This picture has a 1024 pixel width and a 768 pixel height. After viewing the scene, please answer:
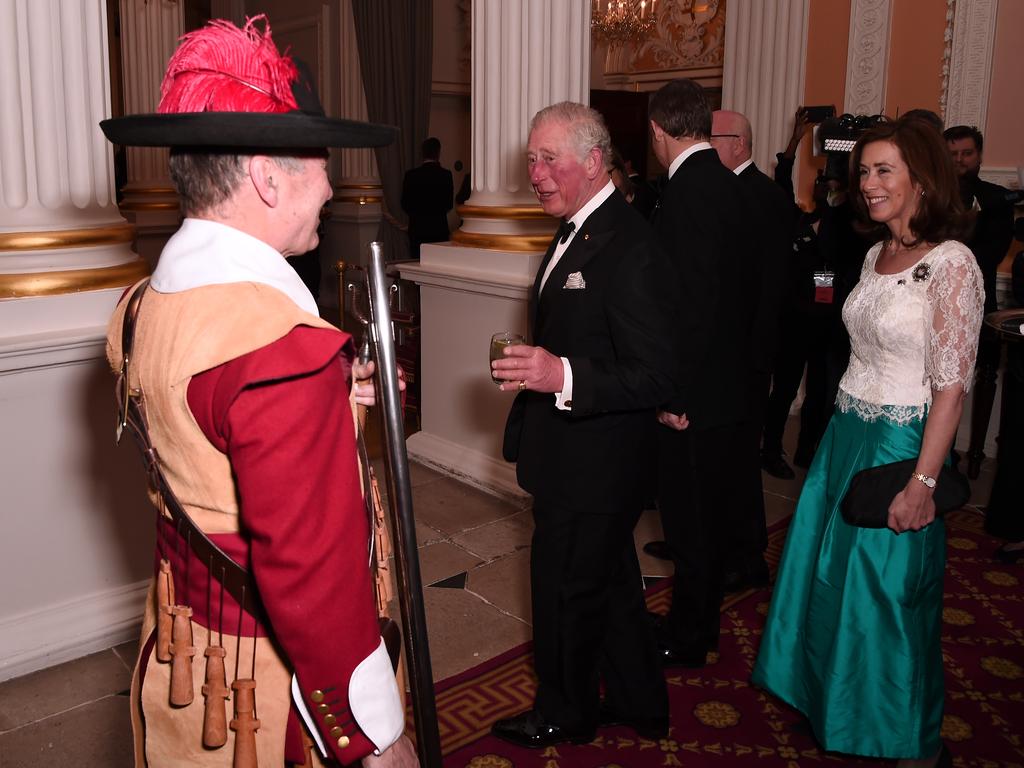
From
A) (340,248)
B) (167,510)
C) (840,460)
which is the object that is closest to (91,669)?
(167,510)

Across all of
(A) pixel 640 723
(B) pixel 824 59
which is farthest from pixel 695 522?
(B) pixel 824 59

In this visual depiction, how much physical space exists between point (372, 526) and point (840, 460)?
1.42 metres

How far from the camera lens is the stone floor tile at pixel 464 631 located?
9.46 feet

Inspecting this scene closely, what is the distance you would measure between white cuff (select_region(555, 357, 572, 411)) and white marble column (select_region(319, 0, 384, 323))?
7418 mm

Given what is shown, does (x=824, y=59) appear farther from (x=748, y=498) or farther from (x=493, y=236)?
(x=748, y=498)

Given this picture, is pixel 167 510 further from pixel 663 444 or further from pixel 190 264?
pixel 663 444

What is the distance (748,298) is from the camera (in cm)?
310

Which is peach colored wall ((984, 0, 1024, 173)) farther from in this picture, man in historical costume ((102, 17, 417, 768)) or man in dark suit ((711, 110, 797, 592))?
man in historical costume ((102, 17, 417, 768))

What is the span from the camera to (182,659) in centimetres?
126

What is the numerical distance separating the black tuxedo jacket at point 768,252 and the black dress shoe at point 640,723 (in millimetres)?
1389

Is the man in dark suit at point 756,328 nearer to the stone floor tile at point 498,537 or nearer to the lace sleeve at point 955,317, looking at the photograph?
the stone floor tile at point 498,537

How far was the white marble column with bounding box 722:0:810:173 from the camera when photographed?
219 inches

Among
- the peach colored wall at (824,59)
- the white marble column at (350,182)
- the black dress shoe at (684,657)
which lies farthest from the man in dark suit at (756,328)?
the white marble column at (350,182)

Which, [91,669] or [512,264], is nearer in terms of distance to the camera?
[91,669]
